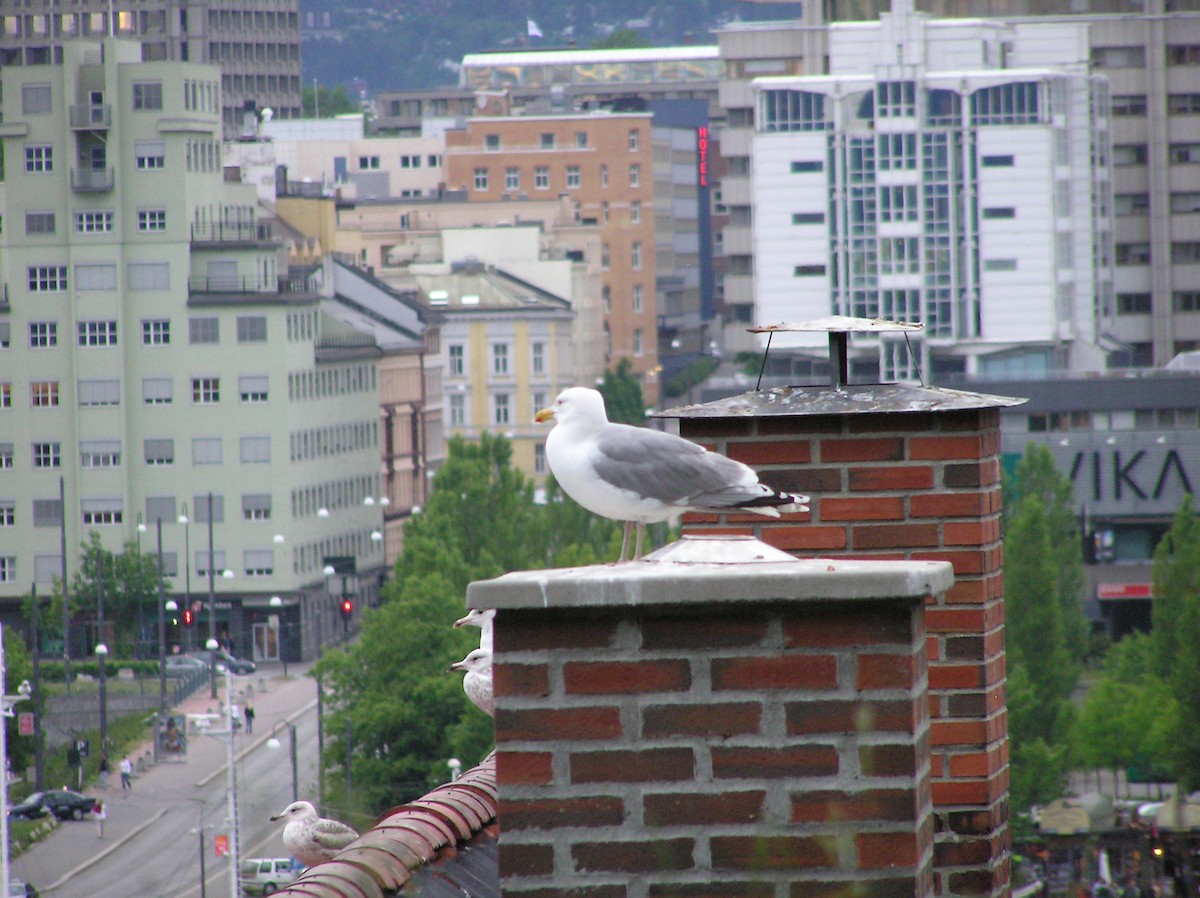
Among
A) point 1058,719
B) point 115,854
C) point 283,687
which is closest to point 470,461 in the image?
point 283,687

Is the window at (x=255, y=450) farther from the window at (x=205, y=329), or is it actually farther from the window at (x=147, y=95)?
the window at (x=147, y=95)

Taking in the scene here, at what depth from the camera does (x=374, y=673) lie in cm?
7694

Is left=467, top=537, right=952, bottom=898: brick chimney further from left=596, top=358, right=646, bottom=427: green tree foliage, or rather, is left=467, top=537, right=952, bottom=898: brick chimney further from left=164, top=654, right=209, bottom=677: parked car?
left=596, top=358, right=646, bottom=427: green tree foliage

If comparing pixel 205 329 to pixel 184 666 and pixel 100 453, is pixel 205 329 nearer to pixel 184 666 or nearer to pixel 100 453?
pixel 100 453

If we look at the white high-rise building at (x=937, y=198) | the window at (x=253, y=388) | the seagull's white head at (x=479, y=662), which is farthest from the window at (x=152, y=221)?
the seagull's white head at (x=479, y=662)

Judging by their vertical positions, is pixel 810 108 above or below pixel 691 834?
above

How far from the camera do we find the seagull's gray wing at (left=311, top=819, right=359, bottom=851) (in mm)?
12852

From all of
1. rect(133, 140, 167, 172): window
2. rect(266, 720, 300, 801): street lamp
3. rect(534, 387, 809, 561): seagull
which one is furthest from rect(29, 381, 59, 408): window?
rect(534, 387, 809, 561): seagull

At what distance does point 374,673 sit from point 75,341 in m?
49.9

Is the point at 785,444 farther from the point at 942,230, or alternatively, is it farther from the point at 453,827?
the point at 942,230

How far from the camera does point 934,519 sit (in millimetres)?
9586

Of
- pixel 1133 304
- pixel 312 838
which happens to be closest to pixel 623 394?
pixel 1133 304

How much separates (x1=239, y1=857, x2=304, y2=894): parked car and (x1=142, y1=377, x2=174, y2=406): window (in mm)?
55608

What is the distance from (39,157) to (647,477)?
115688 millimetres
